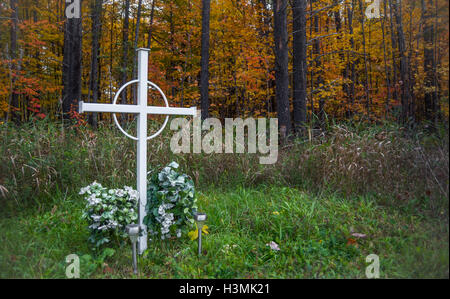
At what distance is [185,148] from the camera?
16.6 ft

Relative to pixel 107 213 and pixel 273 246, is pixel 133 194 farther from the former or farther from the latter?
pixel 273 246

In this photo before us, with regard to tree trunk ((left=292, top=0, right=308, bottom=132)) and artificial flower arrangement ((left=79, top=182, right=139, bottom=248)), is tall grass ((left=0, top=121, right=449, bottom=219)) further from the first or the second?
tree trunk ((left=292, top=0, right=308, bottom=132))

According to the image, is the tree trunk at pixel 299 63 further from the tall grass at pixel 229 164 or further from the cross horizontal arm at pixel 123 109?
the cross horizontal arm at pixel 123 109

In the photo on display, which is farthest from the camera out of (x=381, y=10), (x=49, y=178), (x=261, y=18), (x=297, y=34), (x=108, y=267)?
(x=261, y=18)

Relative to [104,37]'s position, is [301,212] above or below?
below

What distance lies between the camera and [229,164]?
489 cm

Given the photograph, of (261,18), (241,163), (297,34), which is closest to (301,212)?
(241,163)

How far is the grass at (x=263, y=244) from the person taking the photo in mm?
2602

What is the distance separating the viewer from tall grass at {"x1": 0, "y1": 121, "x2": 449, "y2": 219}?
3.87 meters

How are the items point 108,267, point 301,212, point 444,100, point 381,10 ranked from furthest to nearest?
point 381,10, point 301,212, point 108,267, point 444,100

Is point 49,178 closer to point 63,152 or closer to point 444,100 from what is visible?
point 63,152

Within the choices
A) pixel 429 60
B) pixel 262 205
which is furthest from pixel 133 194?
pixel 429 60

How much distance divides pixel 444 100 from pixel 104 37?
1421cm

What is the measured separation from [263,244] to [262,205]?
2.43 ft
